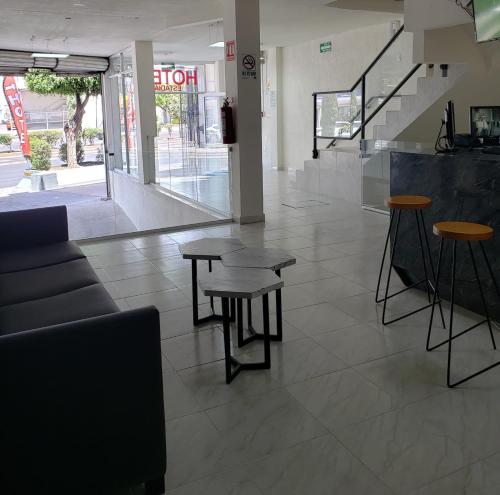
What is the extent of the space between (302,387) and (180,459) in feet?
2.80

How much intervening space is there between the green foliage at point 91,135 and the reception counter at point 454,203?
10839 millimetres

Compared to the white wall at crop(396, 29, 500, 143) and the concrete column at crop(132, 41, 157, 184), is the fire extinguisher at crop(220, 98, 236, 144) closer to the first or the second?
the white wall at crop(396, 29, 500, 143)

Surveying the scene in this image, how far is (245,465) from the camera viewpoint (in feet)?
7.91

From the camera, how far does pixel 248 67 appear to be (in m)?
6.97

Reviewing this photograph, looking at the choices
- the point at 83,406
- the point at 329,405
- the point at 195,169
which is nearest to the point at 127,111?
the point at 195,169

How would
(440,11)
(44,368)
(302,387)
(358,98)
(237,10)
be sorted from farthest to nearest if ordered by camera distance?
(358,98)
(237,10)
(440,11)
(302,387)
(44,368)

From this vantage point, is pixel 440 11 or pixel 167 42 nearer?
pixel 440 11

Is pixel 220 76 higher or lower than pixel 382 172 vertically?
Answer: higher

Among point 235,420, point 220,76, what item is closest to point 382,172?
point 235,420

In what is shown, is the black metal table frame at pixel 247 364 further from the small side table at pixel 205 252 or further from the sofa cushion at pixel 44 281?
the sofa cushion at pixel 44 281

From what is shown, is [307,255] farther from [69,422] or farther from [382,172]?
[69,422]

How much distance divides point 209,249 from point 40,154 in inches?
454

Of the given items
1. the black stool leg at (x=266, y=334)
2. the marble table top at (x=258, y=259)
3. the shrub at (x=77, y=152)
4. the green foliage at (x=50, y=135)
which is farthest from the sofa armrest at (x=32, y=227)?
the shrub at (x=77, y=152)

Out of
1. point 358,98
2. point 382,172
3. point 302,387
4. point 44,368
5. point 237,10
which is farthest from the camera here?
point 358,98
